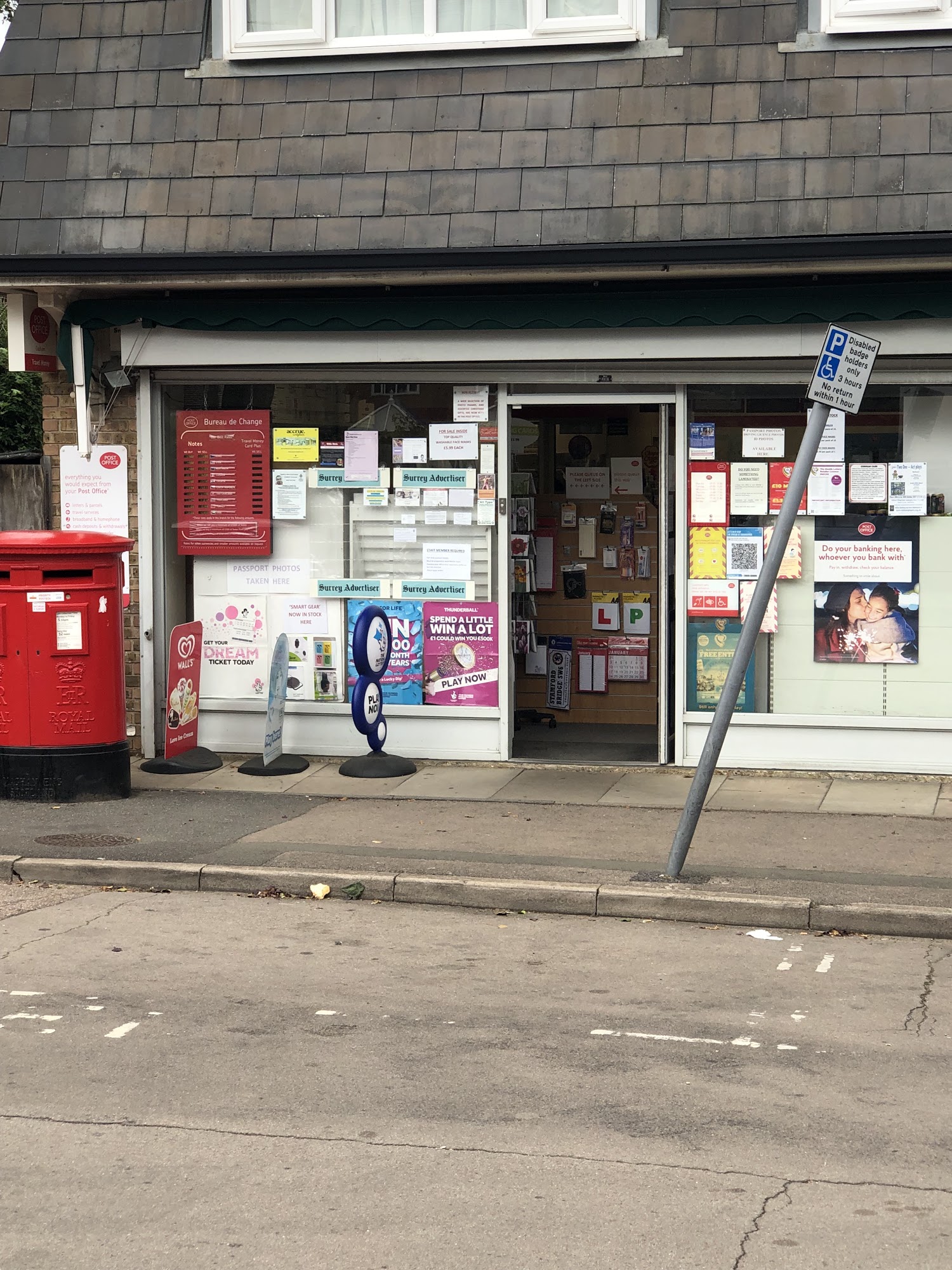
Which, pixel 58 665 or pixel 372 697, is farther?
pixel 372 697

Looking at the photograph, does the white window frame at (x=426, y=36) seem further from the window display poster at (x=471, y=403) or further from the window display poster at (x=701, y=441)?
the window display poster at (x=701, y=441)

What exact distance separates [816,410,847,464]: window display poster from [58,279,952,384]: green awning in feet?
2.21

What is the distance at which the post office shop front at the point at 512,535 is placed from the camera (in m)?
10.3

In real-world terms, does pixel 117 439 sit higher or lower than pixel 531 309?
lower

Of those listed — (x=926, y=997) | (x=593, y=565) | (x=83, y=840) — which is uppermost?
(x=593, y=565)

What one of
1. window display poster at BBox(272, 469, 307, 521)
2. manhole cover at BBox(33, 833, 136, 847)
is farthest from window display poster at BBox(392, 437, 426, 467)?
manhole cover at BBox(33, 833, 136, 847)

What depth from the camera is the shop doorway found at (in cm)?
1234

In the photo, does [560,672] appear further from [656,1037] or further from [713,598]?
[656,1037]

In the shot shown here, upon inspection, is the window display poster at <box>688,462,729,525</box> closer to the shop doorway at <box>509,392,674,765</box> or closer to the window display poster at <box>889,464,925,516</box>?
the window display poster at <box>889,464,925,516</box>

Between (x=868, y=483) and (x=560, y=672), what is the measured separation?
329cm

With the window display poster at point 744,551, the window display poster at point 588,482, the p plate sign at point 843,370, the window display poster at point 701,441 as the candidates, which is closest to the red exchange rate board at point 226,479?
the window display poster at point 588,482

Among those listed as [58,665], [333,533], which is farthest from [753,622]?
[58,665]

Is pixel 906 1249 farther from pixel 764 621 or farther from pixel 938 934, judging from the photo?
pixel 764 621

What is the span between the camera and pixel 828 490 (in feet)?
34.1
